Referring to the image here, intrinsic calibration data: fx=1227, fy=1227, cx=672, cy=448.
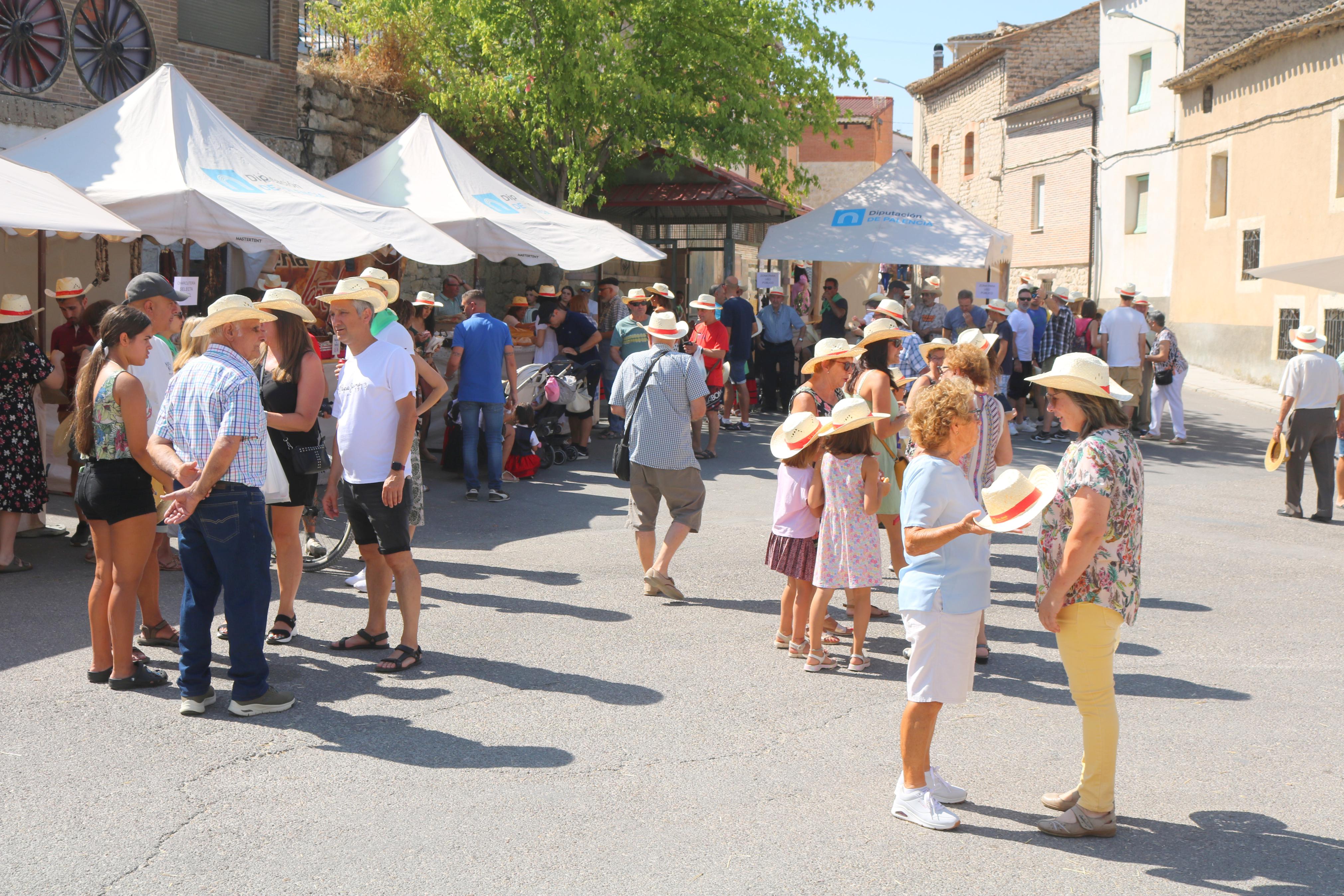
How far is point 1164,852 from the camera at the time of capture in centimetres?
411

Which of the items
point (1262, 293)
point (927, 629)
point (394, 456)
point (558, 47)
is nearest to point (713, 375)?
point (558, 47)

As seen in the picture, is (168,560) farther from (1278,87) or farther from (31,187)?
(1278,87)

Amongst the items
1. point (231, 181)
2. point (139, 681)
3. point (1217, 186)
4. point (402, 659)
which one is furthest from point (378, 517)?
point (1217, 186)

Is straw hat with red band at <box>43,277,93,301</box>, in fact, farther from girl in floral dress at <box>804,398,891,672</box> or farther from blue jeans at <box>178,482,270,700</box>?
girl in floral dress at <box>804,398,891,672</box>

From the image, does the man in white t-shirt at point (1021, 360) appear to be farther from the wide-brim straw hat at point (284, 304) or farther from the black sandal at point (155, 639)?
the black sandal at point (155, 639)

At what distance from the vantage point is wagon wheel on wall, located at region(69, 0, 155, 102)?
13.4 metres

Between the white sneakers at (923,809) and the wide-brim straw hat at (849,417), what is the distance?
1.93 metres

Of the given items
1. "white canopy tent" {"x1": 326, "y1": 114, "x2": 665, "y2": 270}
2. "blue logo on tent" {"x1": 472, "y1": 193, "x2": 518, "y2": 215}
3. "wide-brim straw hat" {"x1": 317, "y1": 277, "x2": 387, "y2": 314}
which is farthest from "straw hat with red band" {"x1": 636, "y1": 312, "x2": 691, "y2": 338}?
"blue logo on tent" {"x1": 472, "y1": 193, "x2": 518, "y2": 215}

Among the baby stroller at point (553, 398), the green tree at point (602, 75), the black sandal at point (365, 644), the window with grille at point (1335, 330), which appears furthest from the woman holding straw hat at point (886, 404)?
the window with grille at point (1335, 330)

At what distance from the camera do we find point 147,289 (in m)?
6.27

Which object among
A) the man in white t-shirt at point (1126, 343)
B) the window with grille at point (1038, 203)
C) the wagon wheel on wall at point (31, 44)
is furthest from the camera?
the window with grille at point (1038, 203)

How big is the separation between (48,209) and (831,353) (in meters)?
5.49

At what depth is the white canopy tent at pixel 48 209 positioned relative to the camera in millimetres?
8031

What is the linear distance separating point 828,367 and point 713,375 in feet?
23.8
